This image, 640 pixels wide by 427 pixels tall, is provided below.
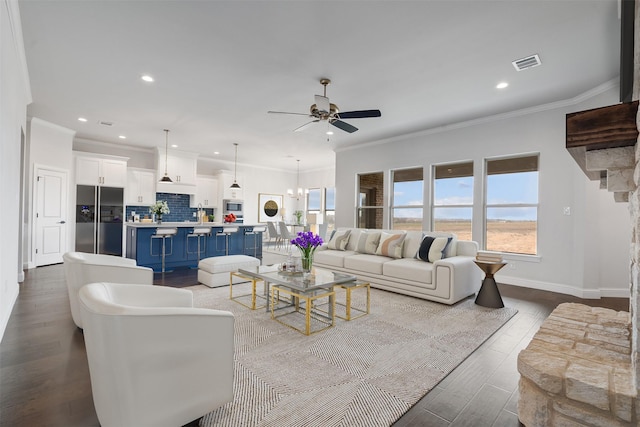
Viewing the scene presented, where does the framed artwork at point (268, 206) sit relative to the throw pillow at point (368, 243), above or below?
above

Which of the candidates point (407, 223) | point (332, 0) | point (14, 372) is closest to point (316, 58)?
point (332, 0)

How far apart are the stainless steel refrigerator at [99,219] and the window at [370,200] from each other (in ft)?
19.3

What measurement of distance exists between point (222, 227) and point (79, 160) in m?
3.63

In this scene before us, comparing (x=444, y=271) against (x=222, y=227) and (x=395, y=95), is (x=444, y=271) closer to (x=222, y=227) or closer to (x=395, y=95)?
(x=395, y=95)

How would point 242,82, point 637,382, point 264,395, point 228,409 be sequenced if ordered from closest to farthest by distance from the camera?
point 637,382 → point 228,409 → point 264,395 → point 242,82

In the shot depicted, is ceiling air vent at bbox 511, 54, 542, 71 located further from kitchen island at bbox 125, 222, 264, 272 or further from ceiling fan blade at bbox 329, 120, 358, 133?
kitchen island at bbox 125, 222, 264, 272

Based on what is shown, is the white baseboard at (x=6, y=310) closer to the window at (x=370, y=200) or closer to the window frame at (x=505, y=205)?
the window at (x=370, y=200)

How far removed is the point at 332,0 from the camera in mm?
2447

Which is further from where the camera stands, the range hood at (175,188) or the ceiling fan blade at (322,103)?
the range hood at (175,188)

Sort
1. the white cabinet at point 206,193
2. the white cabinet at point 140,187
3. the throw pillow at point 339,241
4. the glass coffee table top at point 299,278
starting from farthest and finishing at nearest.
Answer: the white cabinet at point 206,193 < the white cabinet at point 140,187 < the throw pillow at point 339,241 < the glass coffee table top at point 299,278

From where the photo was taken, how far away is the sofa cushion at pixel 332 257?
16.4 ft

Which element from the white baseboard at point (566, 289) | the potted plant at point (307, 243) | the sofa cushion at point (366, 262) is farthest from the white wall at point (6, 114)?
the white baseboard at point (566, 289)

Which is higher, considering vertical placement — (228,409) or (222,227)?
(222,227)

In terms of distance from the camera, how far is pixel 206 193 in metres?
9.30
